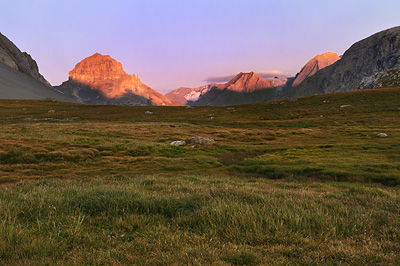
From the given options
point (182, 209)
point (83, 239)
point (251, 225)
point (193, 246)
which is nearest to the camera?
point (193, 246)

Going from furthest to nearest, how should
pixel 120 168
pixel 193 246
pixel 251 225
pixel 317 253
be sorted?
pixel 120 168 → pixel 251 225 → pixel 193 246 → pixel 317 253

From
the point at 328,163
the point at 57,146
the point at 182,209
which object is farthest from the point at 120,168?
the point at 328,163

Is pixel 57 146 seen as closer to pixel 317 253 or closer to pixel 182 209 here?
pixel 182 209

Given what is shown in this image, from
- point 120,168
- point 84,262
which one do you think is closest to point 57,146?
point 120,168

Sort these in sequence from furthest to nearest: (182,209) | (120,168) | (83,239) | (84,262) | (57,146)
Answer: (57,146) < (120,168) < (182,209) < (83,239) < (84,262)

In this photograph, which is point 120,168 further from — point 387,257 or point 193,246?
point 387,257

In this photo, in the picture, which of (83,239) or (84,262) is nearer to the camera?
(84,262)

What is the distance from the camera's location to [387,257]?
A: 3.98 m

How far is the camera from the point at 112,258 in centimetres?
399

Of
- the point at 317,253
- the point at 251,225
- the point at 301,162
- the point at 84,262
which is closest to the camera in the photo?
the point at 84,262

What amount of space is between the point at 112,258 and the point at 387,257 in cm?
518

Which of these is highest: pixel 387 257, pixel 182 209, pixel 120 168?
pixel 387 257

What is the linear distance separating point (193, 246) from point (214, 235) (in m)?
0.72

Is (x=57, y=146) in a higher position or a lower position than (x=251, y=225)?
lower
